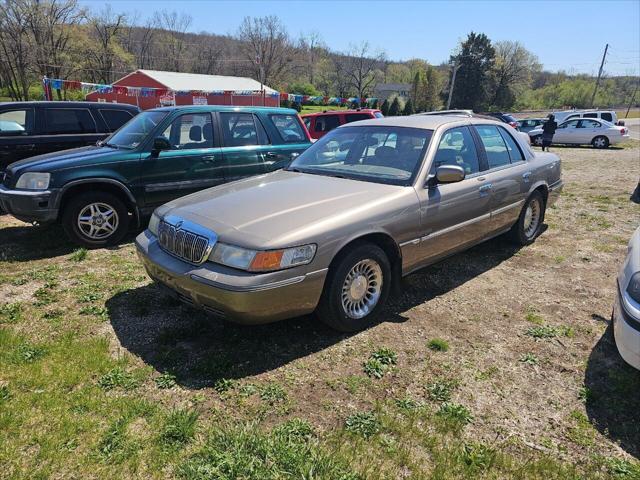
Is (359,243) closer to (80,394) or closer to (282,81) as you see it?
(80,394)

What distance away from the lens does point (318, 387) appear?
2.89 m

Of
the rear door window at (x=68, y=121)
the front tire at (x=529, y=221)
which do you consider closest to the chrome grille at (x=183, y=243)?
the front tire at (x=529, y=221)

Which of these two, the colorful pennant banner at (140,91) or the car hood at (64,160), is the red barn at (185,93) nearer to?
the colorful pennant banner at (140,91)

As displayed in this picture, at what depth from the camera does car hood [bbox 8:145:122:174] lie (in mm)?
5230

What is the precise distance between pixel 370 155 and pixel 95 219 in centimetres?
361

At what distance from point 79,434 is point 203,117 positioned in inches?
186

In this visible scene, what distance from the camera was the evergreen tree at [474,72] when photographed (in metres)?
61.0

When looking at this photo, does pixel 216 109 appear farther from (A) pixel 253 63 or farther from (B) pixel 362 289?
(A) pixel 253 63

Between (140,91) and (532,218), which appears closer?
(532,218)

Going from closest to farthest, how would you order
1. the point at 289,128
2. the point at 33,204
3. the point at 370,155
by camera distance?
the point at 370,155 < the point at 33,204 < the point at 289,128

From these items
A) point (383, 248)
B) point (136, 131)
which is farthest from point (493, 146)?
A: point (136, 131)

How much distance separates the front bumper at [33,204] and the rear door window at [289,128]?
10.7ft

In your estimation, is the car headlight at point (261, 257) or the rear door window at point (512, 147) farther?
the rear door window at point (512, 147)

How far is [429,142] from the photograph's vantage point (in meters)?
4.03
